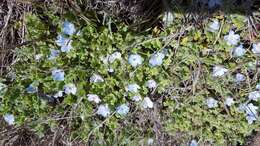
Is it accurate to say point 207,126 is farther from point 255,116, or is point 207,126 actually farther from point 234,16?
point 234,16

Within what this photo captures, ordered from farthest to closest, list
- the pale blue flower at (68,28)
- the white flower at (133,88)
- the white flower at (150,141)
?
the white flower at (150,141)
the white flower at (133,88)
the pale blue flower at (68,28)

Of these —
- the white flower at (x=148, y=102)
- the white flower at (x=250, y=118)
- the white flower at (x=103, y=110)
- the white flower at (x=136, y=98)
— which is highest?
the white flower at (x=136, y=98)

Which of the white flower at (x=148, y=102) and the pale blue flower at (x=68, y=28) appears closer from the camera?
the pale blue flower at (x=68, y=28)

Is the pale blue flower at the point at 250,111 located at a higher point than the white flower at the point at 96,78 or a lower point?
lower

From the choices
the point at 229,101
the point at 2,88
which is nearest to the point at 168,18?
the point at 229,101

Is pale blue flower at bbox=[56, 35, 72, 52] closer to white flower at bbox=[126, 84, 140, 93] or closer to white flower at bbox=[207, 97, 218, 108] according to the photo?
white flower at bbox=[126, 84, 140, 93]

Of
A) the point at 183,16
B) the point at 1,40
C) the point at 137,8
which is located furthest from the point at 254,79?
the point at 1,40

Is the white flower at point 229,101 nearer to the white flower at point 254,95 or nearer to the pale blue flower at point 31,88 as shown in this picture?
the white flower at point 254,95

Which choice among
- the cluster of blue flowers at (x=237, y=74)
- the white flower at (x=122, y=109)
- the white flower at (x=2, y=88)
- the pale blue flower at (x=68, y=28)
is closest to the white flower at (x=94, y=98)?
the white flower at (x=122, y=109)
